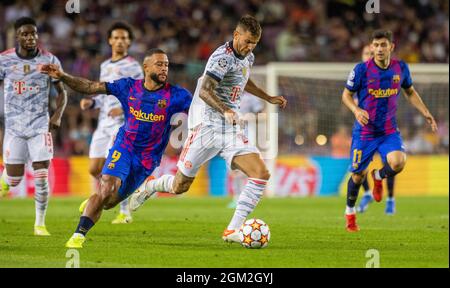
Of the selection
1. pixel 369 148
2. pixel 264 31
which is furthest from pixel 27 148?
pixel 264 31

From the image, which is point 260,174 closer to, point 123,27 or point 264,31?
point 123,27

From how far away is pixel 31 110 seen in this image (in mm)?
11547

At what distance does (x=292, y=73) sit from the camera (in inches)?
896

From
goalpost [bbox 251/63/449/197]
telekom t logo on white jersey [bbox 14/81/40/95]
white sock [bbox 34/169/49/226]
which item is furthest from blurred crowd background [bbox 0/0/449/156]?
telekom t logo on white jersey [bbox 14/81/40/95]

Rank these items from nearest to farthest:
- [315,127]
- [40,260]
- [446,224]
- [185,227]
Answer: [40,260]
[185,227]
[446,224]
[315,127]

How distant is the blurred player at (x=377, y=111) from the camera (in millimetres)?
12273

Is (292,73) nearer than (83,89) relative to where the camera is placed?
No

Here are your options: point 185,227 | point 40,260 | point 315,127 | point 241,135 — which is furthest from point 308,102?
point 40,260

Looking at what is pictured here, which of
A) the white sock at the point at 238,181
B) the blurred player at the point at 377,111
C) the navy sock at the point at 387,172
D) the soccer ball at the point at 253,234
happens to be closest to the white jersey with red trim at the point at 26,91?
the soccer ball at the point at 253,234

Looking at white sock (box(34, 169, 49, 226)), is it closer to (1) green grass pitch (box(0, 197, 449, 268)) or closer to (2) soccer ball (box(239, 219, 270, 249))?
(1) green grass pitch (box(0, 197, 449, 268))

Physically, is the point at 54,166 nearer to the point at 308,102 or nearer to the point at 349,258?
the point at 308,102
